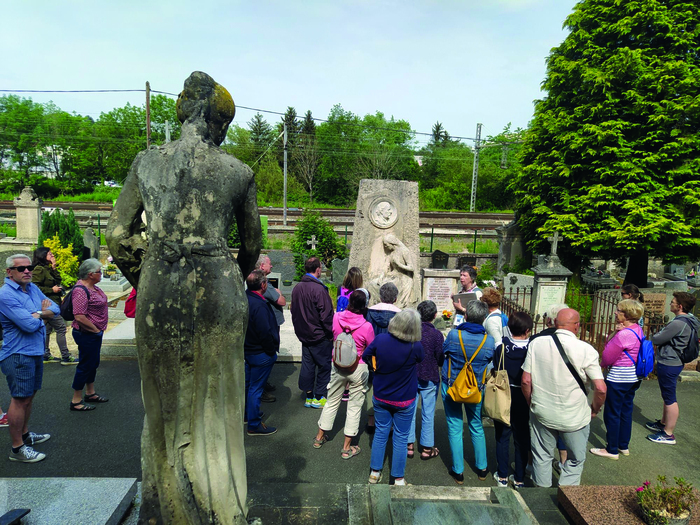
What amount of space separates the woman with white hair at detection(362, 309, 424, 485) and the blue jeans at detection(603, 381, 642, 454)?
2.29 meters

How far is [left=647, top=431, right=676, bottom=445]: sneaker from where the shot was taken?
529 centimetres

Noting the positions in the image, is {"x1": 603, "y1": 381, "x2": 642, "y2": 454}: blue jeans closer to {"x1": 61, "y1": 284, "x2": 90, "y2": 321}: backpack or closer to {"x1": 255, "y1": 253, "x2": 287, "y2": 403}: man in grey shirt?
{"x1": 255, "y1": 253, "x2": 287, "y2": 403}: man in grey shirt

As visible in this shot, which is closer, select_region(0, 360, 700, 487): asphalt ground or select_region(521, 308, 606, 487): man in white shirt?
select_region(521, 308, 606, 487): man in white shirt

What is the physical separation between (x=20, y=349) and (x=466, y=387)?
423cm

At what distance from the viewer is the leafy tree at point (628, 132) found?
512 inches

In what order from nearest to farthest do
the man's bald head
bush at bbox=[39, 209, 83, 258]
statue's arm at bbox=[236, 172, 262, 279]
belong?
statue's arm at bbox=[236, 172, 262, 279]
the man's bald head
bush at bbox=[39, 209, 83, 258]

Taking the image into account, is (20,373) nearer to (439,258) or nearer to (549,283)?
(549,283)

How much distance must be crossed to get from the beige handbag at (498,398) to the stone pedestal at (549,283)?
22.4ft

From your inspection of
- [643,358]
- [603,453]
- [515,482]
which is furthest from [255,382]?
[643,358]

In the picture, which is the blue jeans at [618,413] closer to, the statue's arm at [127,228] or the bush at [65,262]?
the statue's arm at [127,228]

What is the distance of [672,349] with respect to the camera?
5250mm

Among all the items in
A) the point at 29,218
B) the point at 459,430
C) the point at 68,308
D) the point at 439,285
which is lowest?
the point at 459,430

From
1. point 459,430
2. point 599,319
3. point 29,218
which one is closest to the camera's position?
point 459,430

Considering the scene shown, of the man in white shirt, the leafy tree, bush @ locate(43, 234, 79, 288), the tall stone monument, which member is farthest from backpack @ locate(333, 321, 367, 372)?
the leafy tree
